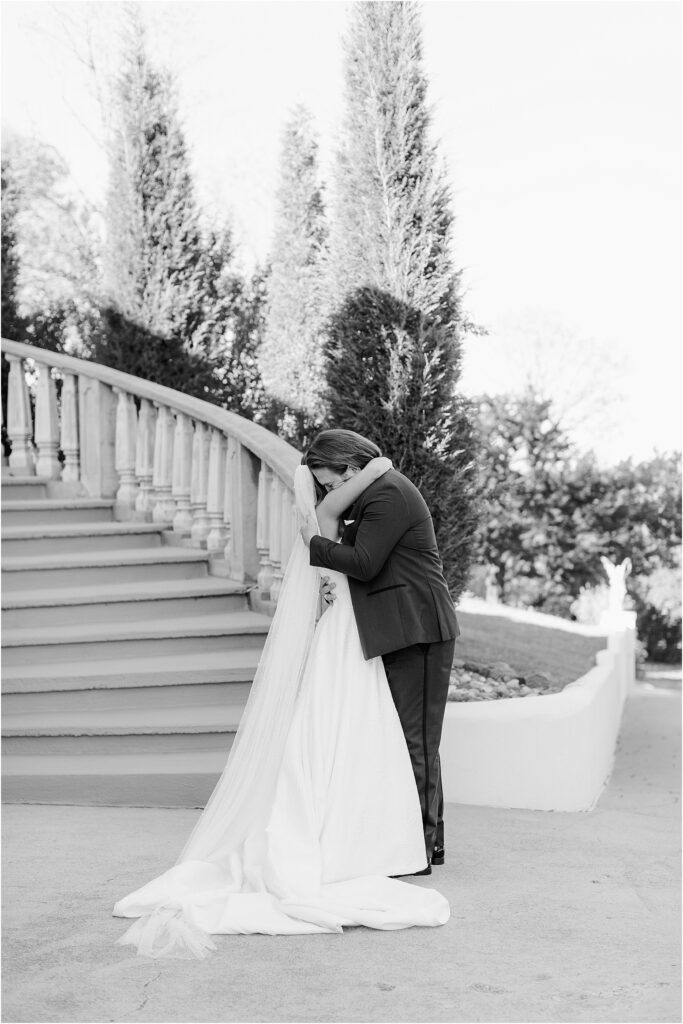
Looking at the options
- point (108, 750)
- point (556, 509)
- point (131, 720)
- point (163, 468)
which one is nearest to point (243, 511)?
point (163, 468)

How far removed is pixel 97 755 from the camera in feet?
19.3

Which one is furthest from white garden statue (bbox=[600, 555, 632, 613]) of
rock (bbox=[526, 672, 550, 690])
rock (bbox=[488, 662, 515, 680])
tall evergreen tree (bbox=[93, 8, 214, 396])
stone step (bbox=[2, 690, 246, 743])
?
stone step (bbox=[2, 690, 246, 743])

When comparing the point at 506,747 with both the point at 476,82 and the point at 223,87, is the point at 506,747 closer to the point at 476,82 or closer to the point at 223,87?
the point at 476,82

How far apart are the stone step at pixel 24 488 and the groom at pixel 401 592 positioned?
3.94m

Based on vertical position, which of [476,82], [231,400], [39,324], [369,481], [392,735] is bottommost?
[392,735]

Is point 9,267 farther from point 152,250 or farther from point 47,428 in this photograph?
point 47,428

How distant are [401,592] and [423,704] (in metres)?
0.47

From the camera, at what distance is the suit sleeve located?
4270 millimetres

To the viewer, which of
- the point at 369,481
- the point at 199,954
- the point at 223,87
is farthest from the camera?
the point at 223,87

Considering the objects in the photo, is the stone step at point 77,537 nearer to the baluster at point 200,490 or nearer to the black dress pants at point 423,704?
the baluster at point 200,490

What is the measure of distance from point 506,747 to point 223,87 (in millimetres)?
18147

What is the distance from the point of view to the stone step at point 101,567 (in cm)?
687

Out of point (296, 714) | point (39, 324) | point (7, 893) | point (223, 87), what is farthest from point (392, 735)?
point (223, 87)

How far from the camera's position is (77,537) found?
7305 millimetres
